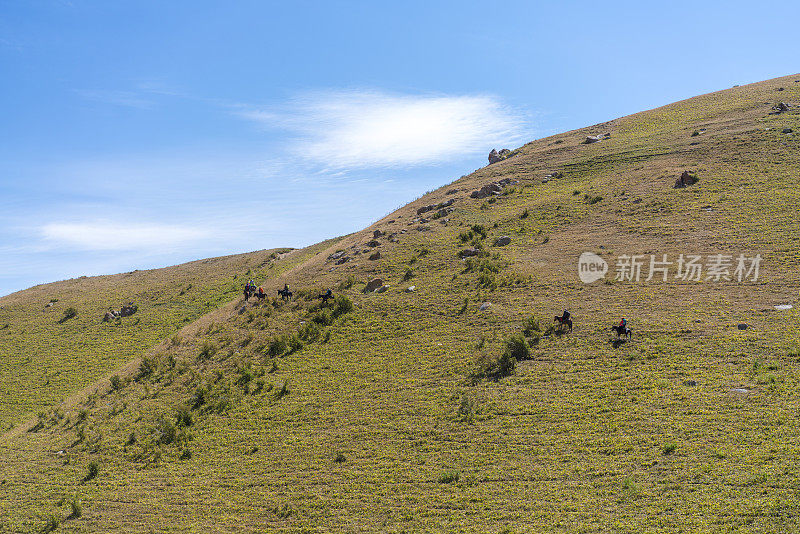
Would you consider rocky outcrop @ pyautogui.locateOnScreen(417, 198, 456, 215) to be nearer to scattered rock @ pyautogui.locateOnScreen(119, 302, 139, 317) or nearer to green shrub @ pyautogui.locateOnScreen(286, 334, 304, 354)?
green shrub @ pyautogui.locateOnScreen(286, 334, 304, 354)

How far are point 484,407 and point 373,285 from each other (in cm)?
2019

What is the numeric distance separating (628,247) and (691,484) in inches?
1030

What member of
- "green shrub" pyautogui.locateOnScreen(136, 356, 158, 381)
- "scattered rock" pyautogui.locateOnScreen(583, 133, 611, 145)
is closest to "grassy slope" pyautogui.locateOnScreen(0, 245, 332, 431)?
"green shrub" pyautogui.locateOnScreen(136, 356, 158, 381)

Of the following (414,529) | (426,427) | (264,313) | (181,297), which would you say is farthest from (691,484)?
(181,297)

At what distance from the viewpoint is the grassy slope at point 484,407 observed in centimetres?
1792

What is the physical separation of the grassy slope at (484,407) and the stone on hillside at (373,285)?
1.09 m

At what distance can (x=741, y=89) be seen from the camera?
261 ft

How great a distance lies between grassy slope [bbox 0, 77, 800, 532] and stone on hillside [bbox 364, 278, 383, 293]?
1.09 metres

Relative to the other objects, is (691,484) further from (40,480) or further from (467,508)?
(40,480)

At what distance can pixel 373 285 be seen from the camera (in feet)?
141

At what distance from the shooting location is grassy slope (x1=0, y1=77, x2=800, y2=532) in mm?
17922

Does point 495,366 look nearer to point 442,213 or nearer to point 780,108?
point 442,213

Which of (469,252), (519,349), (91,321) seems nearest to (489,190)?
(469,252)

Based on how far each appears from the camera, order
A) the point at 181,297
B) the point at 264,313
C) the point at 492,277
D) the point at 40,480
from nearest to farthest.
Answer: the point at 40,480 → the point at 492,277 → the point at 264,313 → the point at 181,297
